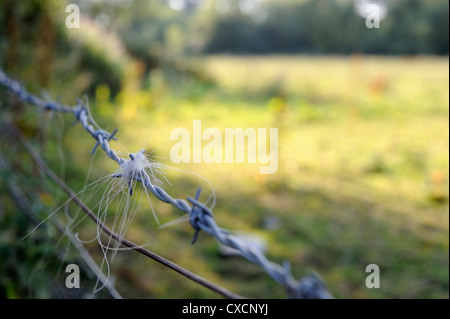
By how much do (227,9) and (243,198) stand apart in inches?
777

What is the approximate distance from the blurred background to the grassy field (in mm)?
16

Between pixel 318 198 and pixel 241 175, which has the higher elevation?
pixel 241 175

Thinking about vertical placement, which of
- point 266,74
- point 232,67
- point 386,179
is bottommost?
point 386,179

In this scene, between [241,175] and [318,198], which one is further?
[241,175]

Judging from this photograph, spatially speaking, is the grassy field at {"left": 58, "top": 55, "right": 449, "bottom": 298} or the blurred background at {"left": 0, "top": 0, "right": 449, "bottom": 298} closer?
the blurred background at {"left": 0, "top": 0, "right": 449, "bottom": 298}

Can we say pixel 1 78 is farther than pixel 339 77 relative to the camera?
No

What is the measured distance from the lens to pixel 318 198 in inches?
160

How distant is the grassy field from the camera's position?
2.69 meters

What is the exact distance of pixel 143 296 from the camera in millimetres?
2393

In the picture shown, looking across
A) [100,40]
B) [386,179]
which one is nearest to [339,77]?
[100,40]

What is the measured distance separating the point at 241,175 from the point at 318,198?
0.99 m

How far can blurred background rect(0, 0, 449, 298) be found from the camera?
69.5 inches
